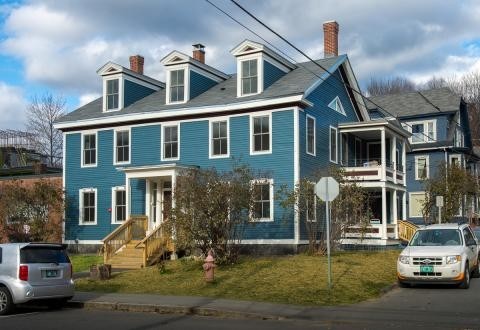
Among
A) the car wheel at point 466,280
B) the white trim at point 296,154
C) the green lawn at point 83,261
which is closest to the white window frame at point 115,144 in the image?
the green lawn at point 83,261

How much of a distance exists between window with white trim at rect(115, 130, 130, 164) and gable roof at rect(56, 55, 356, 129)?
72 centimetres

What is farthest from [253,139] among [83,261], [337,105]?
[83,261]

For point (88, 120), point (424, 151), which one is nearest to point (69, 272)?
point (88, 120)

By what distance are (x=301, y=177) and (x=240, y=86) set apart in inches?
200

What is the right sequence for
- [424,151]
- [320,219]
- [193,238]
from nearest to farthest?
[193,238]
[320,219]
[424,151]

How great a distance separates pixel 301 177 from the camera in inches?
998

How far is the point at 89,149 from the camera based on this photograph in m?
30.6

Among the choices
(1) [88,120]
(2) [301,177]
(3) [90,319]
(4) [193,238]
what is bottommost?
(3) [90,319]

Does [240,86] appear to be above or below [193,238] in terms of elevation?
above

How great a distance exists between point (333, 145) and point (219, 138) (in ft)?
19.3

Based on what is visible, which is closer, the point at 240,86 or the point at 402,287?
the point at 402,287

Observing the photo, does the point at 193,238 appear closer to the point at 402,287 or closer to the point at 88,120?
the point at 402,287

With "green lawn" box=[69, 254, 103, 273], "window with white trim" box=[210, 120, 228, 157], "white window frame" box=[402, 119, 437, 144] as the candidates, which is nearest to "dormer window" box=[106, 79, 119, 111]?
"window with white trim" box=[210, 120, 228, 157]

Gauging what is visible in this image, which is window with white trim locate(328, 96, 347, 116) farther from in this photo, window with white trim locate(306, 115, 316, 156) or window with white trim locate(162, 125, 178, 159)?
window with white trim locate(162, 125, 178, 159)
